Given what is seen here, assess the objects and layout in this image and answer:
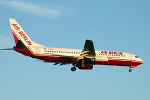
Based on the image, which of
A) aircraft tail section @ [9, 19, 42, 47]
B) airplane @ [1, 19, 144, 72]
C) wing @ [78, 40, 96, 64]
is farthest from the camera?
aircraft tail section @ [9, 19, 42, 47]

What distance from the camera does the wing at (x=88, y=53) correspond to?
1970 inches

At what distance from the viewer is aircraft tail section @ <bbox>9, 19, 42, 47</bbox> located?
5490 centimetres

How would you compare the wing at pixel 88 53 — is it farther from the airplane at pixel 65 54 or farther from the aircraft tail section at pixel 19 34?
the aircraft tail section at pixel 19 34

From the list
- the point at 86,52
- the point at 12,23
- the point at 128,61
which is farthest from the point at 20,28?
the point at 128,61

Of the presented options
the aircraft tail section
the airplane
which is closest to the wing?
the airplane

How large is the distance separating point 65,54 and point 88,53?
4668mm

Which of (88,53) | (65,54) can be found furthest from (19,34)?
(88,53)

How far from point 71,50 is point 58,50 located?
106 inches

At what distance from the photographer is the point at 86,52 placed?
52375 millimetres

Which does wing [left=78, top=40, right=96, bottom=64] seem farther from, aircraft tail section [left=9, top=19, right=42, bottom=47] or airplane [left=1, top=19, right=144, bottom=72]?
aircraft tail section [left=9, top=19, right=42, bottom=47]

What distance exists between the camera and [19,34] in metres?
55.3

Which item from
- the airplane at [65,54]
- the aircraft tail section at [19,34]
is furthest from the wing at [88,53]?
the aircraft tail section at [19,34]

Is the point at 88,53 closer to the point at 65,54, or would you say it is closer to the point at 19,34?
the point at 65,54

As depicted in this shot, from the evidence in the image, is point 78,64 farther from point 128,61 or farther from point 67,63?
point 128,61
